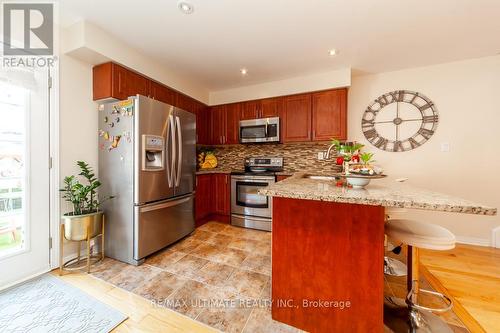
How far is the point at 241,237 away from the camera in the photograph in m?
2.88

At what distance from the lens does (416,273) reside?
1275mm

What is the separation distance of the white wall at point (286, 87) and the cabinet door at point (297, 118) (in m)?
0.13

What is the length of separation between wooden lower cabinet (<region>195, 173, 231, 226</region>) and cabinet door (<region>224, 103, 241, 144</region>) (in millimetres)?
742

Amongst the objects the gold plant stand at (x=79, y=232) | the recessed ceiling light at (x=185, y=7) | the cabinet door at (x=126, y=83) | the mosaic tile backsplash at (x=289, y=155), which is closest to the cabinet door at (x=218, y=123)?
the mosaic tile backsplash at (x=289, y=155)

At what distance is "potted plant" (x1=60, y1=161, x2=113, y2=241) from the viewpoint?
6.13ft

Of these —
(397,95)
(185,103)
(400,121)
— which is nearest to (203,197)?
(185,103)

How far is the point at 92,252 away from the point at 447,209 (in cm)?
312

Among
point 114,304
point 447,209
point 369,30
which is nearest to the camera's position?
point 447,209

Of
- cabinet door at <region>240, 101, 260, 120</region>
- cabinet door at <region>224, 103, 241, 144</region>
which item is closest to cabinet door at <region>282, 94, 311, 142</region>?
cabinet door at <region>240, 101, 260, 120</region>

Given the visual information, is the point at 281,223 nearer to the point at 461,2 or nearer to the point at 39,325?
the point at 39,325

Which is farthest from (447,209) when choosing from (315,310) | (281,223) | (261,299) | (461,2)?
(461,2)

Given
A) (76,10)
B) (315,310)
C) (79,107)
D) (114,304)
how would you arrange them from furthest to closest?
(79,107)
(76,10)
(114,304)
(315,310)

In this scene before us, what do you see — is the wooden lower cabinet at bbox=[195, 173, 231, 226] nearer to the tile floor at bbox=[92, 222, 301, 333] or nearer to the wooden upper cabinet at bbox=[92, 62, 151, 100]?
the tile floor at bbox=[92, 222, 301, 333]

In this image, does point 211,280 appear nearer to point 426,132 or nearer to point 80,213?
point 80,213
